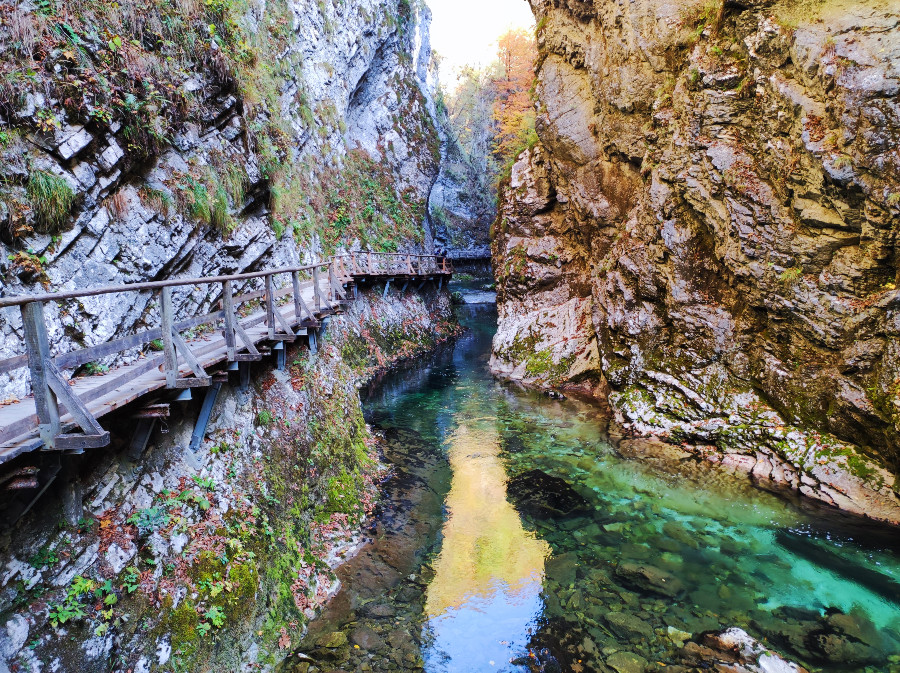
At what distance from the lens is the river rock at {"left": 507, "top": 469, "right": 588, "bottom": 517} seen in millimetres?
10453

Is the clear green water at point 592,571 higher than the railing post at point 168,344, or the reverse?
the railing post at point 168,344

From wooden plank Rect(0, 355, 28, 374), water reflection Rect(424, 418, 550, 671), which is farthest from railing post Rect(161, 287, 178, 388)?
water reflection Rect(424, 418, 550, 671)

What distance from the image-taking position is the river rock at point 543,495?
10453mm

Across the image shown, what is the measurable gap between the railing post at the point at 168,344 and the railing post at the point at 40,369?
1.31 metres

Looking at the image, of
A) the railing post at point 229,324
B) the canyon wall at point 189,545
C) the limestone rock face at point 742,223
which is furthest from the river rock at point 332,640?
the limestone rock face at point 742,223

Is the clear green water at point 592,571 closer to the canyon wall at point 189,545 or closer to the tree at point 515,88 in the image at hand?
the canyon wall at point 189,545

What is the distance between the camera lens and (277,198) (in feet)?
45.9

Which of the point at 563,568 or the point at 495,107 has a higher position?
the point at 495,107

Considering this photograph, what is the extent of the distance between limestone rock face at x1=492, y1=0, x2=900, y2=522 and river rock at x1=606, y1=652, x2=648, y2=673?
6693mm

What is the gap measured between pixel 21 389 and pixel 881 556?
44.1 ft

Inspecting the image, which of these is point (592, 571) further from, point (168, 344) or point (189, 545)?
point (168, 344)

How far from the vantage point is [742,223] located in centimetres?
1220

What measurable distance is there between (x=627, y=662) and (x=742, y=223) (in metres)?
10.4

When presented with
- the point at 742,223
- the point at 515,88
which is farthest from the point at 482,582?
the point at 515,88
